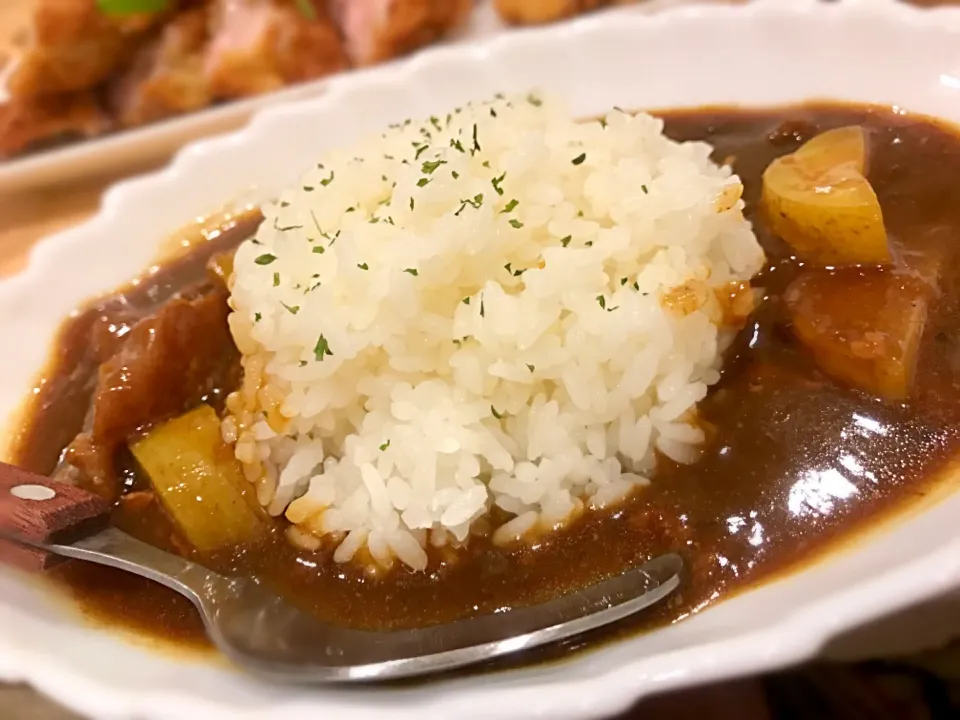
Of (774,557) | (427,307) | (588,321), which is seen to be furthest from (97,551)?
(774,557)

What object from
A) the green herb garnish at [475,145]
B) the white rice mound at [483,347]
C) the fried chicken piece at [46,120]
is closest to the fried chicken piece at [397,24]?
the fried chicken piece at [46,120]

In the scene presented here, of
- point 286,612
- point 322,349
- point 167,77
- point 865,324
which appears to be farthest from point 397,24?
point 286,612

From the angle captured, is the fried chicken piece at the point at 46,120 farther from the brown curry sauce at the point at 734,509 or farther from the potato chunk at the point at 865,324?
the potato chunk at the point at 865,324

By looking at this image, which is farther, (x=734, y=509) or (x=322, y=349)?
(x=322, y=349)

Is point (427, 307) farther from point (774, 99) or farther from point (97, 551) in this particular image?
point (774, 99)

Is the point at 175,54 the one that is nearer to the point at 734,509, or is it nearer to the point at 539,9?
the point at 539,9

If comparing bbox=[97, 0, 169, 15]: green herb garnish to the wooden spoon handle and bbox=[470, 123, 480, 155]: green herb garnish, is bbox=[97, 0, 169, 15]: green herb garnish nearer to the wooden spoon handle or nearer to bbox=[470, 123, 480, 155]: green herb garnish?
bbox=[470, 123, 480, 155]: green herb garnish
